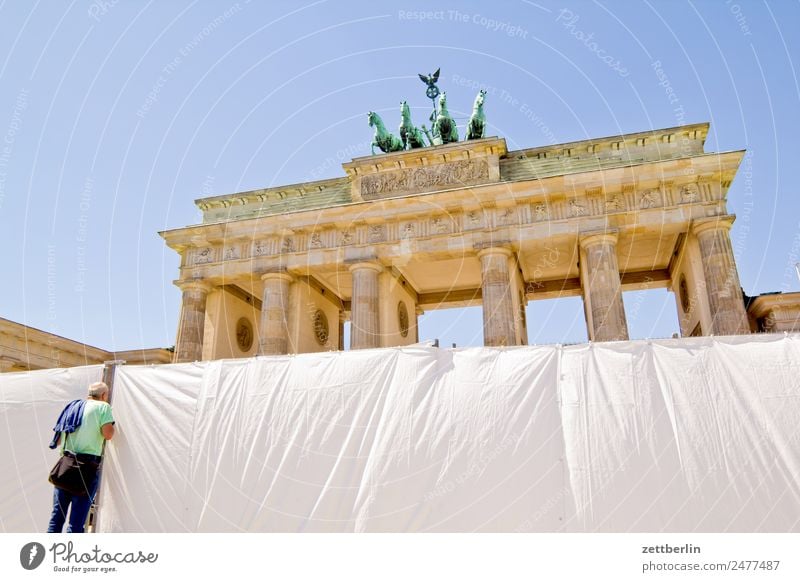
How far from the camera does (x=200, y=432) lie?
718 centimetres

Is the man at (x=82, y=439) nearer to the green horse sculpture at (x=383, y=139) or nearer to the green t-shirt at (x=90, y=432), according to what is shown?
the green t-shirt at (x=90, y=432)

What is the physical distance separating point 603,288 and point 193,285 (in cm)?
1955

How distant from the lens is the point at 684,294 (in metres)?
26.2

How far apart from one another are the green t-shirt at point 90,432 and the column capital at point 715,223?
75.0 feet

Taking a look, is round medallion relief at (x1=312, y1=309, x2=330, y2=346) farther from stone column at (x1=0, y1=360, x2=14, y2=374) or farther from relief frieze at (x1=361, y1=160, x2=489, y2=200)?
stone column at (x1=0, y1=360, x2=14, y2=374)

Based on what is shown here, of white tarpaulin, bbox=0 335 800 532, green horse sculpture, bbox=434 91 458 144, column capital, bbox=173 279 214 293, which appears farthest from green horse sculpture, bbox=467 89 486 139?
white tarpaulin, bbox=0 335 800 532

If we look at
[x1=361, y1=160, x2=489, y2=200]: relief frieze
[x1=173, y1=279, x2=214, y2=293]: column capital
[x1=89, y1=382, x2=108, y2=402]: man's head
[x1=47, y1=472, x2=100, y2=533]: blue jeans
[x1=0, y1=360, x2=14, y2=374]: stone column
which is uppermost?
[x1=361, y1=160, x2=489, y2=200]: relief frieze

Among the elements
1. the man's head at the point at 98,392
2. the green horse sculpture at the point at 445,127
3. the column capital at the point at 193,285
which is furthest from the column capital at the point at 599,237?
the man's head at the point at 98,392

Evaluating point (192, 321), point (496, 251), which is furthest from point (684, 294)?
point (192, 321)

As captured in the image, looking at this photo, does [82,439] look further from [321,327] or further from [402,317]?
[321,327]

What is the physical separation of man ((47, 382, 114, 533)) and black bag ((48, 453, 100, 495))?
44mm

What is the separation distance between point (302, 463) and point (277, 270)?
2070 centimetres

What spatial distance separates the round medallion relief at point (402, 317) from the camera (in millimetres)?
28891

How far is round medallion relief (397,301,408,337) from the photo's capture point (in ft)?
94.8
